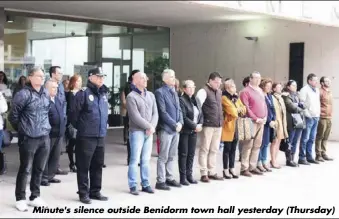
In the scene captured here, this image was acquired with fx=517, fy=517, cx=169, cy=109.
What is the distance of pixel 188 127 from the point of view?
26.6 feet

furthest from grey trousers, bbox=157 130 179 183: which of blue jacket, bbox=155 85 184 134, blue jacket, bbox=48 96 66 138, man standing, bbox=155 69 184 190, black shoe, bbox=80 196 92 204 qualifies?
blue jacket, bbox=48 96 66 138

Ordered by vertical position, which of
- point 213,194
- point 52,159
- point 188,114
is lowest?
point 213,194

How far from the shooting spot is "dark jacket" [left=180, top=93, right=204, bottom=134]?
8.09 metres

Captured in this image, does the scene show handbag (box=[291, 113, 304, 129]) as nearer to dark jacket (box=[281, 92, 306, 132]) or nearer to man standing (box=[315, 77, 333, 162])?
dark jacket (box=[281, 92, 306, 132])

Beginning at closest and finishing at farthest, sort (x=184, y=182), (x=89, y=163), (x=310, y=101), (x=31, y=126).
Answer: (x=31, y=126) < (x=89, y=163) < (x=184, y=182) < (x=310, y=101)

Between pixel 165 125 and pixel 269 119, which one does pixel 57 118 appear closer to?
pixel 165 125

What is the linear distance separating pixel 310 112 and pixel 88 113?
210 inches

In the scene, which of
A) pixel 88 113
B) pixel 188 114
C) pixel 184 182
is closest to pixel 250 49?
pixel 188 114

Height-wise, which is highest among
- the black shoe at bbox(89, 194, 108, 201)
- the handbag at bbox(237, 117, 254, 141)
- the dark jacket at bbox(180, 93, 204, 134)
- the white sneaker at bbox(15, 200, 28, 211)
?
the dark jacket at bbox(180, 93, 204, 134)

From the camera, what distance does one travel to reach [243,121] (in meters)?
8.85

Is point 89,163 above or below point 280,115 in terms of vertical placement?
below

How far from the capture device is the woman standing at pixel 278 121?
974 centimetres

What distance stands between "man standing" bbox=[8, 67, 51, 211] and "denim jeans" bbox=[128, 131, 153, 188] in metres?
1.33

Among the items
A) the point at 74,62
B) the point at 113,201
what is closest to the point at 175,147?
the point at 113,201
